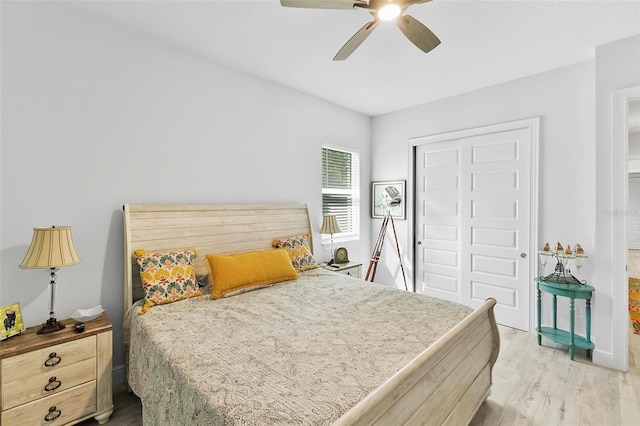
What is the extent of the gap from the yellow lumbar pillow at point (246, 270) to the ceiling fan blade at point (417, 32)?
6.76ft

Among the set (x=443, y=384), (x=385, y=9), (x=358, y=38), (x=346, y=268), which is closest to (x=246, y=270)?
(x=346, y=268)

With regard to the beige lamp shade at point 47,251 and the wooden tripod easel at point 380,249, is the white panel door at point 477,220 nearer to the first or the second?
the wooden tripod easel at point 380,249

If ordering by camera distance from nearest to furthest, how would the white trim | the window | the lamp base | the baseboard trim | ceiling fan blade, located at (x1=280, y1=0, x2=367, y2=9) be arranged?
ceiling fan blade, located at (x1=280, y1=0, x2=367, y2=9) < the lamp base < the baseboard trim < the white trim < the window

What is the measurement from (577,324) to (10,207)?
16.1 ft

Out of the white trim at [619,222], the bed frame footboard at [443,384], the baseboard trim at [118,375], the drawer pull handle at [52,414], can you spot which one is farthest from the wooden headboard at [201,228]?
the white trim at [619,222]

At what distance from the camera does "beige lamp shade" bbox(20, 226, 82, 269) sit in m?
1.77

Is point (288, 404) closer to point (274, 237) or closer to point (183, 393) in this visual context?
point (183, 393)

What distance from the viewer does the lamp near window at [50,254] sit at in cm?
177

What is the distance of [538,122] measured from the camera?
3.17m

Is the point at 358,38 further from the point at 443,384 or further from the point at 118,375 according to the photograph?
the point at 118,375

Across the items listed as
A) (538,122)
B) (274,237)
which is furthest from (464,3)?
(274,237)

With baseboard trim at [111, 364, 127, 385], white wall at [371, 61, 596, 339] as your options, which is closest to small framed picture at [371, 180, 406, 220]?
white wall at [371, 61, 596, 339]

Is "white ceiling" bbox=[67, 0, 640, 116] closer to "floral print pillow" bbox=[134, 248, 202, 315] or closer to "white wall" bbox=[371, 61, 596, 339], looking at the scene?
"white wall" bbox=[371, 61, 596, 339]

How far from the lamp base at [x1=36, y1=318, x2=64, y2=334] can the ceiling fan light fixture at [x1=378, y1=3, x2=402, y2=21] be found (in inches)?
109
